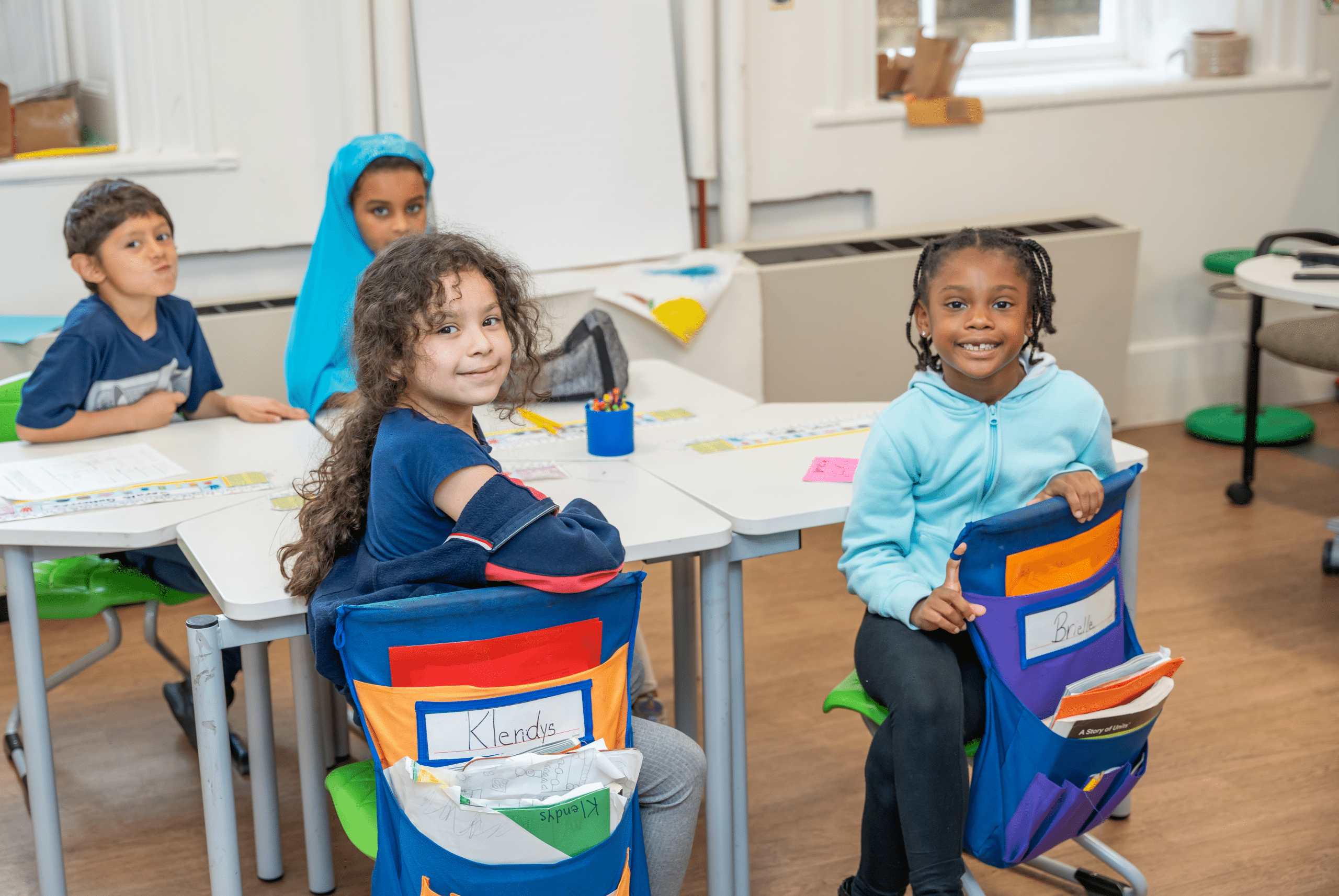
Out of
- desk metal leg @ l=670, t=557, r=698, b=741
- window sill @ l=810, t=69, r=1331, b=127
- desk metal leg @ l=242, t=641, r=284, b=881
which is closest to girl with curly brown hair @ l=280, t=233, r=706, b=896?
desk metal leg @ l=242, t=641, r=284, b=881

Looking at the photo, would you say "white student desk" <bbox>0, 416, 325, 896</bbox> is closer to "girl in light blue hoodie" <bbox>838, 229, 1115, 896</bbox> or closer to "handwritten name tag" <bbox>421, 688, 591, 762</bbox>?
"handwritten name tag" <bbox>421, 688, 591, 762</bbox>

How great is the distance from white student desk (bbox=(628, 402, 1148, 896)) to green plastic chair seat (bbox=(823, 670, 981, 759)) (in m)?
0.16

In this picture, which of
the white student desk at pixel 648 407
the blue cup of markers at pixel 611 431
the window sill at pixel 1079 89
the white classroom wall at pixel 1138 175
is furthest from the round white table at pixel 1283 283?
the blue cup of markers at pixel 611 431

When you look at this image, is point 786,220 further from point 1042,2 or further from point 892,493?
point 892,493

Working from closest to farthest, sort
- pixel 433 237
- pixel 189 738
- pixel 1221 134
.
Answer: pixel 433 237 → pixel 189 738 → pixel 1221 134

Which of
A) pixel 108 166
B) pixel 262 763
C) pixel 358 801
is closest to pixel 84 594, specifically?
pixel 262 763

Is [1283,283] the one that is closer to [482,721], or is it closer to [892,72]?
[892,72]

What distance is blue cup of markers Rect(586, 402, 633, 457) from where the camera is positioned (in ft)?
7.18

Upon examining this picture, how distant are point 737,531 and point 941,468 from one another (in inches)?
11.8

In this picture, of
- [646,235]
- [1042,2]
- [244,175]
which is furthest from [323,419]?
[1042,2]

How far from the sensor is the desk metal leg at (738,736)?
1947 mm

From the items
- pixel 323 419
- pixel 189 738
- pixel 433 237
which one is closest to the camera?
pixel 433 237

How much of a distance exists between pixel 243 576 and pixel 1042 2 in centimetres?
392

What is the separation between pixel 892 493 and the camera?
1826mm
